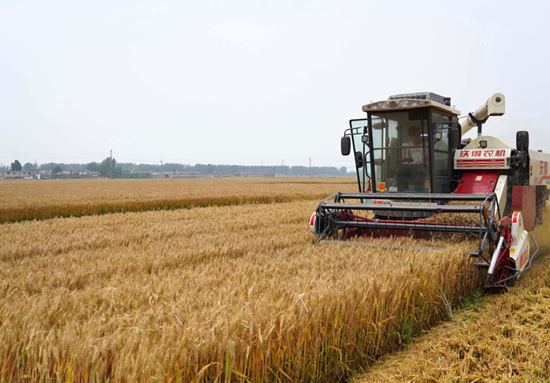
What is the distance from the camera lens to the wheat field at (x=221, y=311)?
2.16 metres

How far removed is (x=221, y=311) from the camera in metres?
2.73

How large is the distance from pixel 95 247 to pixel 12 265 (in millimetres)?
1665

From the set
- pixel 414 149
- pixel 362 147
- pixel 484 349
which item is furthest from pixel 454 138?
pixel 484 349

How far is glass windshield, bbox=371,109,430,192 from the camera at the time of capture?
7.22 metres

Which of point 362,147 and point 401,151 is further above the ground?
point 362,147

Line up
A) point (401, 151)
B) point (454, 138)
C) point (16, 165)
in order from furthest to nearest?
point (16, 165) < point (401, 151) < point (454, 138)

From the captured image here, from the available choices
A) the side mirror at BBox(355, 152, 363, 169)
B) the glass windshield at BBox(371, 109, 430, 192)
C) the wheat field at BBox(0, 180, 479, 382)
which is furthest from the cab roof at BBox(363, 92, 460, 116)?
the wheat field at BBox(0, 180, 479, 382)

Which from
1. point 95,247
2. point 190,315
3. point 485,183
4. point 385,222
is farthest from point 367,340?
point 485,183

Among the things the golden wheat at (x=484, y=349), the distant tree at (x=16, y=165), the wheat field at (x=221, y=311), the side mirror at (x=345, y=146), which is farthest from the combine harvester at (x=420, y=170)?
the distant tree at (x=16, y=165)

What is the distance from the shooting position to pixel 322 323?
2.89m

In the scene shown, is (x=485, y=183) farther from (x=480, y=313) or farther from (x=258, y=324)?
(x=258, y=324)

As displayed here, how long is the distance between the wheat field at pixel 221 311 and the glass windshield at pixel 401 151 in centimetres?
245

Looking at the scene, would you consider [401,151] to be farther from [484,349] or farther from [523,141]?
[484,349]

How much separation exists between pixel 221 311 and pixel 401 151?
5537 mm
